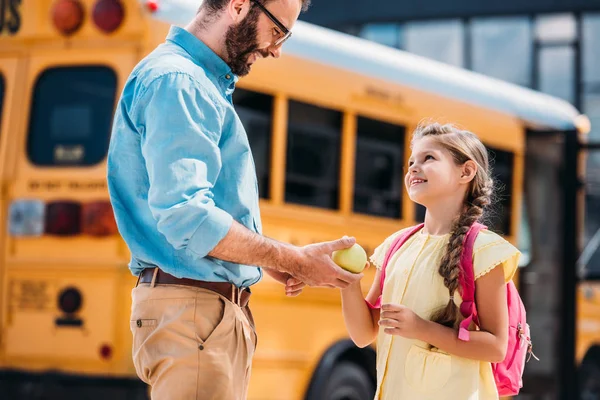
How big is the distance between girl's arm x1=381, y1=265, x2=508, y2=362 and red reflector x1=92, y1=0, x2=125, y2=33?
3338 mm

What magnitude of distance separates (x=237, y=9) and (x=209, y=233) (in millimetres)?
623

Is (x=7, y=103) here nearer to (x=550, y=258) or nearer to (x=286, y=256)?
(x=286, y=256)

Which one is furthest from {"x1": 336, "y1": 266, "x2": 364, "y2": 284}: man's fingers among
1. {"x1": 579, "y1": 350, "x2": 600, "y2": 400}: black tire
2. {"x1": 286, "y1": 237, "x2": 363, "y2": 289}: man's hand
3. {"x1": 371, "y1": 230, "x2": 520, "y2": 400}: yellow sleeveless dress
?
{"x1": 579, "y1": 350, "x2": 600, "y2": 400}: black tire

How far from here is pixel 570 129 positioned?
27.9 feet

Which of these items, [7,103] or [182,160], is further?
[7,103]

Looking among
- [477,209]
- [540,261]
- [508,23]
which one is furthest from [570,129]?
[508,23]

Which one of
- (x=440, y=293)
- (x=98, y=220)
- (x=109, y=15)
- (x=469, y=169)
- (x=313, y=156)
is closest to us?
(x=440, y=293)

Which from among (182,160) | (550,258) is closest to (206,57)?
(182,160)

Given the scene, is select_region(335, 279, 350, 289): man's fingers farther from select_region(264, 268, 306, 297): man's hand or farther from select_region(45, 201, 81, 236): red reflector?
select_region(45, 201, 81, 236): red reflector

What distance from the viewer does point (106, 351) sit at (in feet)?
17.6

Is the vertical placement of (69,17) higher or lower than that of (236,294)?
higher

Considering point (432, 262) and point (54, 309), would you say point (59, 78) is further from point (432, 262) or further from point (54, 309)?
point (432, 262)

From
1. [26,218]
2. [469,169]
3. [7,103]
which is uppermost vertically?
[7,103]

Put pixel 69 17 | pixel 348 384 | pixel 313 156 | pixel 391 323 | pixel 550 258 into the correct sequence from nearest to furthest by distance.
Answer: pixel 391 323 < pixel 69 17 < pixel 313 156 < pixel 348 384 < pixel 550 258
